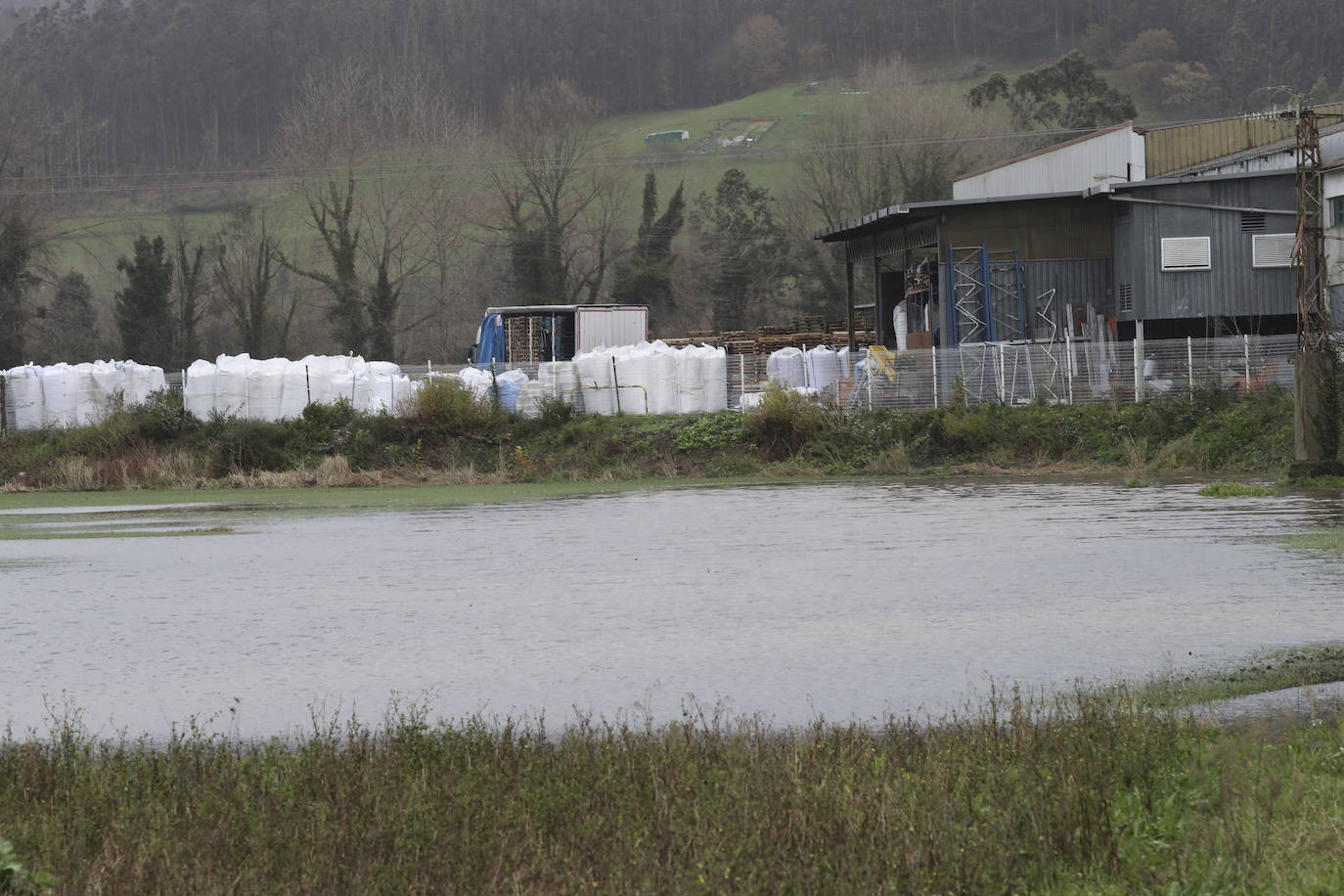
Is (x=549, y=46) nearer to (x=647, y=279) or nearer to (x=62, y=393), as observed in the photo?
(x=647, y=279)

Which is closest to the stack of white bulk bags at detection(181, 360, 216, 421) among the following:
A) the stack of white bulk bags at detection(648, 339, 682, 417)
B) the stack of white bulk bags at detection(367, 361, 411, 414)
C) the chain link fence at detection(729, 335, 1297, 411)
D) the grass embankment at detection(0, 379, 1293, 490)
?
the grass embankment at detection(0, 379, 1293, 490)

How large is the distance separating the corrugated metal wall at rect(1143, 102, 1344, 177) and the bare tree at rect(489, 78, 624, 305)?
123ft

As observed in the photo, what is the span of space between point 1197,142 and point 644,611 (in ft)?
145

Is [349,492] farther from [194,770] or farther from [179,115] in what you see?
[179,115]

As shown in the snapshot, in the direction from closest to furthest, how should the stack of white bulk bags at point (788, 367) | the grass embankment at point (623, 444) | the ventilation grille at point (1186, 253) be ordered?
1. the grass embankment at point (623, 444)
2. the ventilation grille at point (1186, 253)
3. the stack of white bulk bags at point (788, 367)

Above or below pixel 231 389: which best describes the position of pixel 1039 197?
above

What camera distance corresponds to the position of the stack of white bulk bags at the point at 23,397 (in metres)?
46.6

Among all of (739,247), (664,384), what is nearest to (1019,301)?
(664,384)

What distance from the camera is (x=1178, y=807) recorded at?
6543mm

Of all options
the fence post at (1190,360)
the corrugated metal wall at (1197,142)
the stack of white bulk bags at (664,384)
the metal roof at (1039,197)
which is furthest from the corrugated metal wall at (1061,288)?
the stack of white bulk bags at (664,384)

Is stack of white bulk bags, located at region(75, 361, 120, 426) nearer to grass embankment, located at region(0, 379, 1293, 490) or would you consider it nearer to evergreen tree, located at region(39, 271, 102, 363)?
grass embankment, located at region(0, 379, 1293, 490)

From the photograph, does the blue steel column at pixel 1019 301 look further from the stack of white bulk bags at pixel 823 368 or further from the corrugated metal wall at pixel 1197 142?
the corrugated metal wall at pixel 1197 142

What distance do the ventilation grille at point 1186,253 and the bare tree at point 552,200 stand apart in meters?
43.2

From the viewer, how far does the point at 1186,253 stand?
44.3 meters
